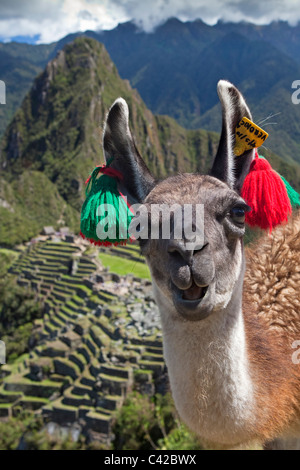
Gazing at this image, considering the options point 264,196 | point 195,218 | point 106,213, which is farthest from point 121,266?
point 195,218

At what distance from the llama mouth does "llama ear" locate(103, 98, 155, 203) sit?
0.68 m

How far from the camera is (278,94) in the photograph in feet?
640

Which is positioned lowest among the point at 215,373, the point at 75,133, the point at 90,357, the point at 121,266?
the point at 90,357

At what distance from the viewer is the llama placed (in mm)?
1947

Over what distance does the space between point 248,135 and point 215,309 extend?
36.8 inches

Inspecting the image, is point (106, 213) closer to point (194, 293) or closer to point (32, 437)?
point (194, 293)

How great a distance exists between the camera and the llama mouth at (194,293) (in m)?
1.92

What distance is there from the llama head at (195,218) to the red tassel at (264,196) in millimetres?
59

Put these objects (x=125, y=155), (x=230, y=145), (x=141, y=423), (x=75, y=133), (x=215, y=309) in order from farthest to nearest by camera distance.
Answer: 1. (x=75, y=133)
2. (x=141, y=423)
3. (x=125, y=155)
4. (x=230, y=145)
5. (x=215, y=309)

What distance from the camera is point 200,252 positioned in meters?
1.90

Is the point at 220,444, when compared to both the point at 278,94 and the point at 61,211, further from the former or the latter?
the point at 278,94

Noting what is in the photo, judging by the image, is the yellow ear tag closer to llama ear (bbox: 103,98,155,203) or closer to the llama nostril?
llama ear (bbox: 103,98,155,203)
